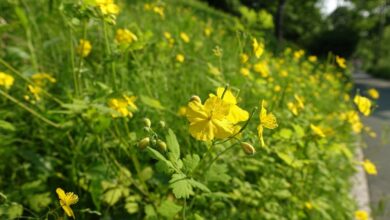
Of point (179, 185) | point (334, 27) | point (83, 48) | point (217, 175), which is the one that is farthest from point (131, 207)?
point (334, 27)

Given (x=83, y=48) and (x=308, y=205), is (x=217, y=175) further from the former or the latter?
(x=308, y=205)

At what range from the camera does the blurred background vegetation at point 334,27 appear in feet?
59.2

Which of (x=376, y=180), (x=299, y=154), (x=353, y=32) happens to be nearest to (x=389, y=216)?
(x=376, y=180)

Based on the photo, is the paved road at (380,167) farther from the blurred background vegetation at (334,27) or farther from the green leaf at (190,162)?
the blurred background vegetation at (334,27)

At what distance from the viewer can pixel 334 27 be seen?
894 inches

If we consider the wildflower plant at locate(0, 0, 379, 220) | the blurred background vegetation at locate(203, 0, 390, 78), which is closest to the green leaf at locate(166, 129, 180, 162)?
the wildflower plant at locate(0, 0, 379, 220)

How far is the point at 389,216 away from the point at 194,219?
2106 mm

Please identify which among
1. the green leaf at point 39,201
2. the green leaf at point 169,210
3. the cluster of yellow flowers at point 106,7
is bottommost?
the green leaf at point 39,201

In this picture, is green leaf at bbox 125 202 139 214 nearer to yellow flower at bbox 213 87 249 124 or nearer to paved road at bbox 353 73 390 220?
Result: yellow flower at bbox 213 87 249 124

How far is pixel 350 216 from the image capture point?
2516mm

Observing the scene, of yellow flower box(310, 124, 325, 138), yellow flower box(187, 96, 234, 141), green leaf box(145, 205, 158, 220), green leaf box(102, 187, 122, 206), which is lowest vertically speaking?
green leaf box(102, 187, 122, 206)

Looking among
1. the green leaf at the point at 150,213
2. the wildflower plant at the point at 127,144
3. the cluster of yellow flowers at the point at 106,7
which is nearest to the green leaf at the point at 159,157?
the wildflower plant at the point at 127,144

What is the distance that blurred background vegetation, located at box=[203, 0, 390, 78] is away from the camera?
18031 millimetres

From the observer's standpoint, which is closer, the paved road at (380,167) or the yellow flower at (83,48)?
the yellow flower at (83,48)
